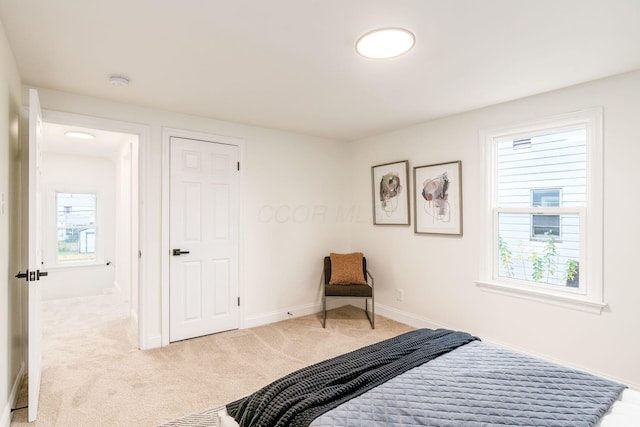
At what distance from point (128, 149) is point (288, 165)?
6.93 ft

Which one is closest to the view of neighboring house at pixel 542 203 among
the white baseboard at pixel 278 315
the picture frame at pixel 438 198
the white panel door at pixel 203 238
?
the picture frame at pixel 438 198

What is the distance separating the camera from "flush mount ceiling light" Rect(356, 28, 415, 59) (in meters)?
1.94

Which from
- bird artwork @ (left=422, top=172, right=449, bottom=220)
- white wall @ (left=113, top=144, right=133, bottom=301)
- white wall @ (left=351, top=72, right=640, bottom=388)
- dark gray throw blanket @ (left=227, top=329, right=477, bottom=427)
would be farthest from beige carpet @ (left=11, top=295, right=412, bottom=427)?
bird artwork @ (left=422, top=172, right=449, bottom=220)

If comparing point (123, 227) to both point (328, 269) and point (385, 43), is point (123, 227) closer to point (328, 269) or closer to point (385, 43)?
point (328, 269)

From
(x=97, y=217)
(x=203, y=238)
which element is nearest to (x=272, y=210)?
(x=203, y=238)

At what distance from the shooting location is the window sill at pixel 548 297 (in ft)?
8.66

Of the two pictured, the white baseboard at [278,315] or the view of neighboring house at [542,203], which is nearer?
the view of neighboring house at [542,203]

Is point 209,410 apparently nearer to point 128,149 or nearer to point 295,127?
point 295,127

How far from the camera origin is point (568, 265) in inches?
112

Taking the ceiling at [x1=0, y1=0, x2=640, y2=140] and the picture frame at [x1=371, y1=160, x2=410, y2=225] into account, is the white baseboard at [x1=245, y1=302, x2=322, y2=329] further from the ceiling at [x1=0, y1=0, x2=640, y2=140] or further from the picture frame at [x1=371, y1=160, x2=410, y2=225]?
the ceiling at [x1=0, y1=0, x2=640, y2=140]

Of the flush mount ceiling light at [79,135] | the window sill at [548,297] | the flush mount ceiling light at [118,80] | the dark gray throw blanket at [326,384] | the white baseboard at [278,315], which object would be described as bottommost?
the white baseboard at [278,315]

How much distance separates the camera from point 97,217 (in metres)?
5.86

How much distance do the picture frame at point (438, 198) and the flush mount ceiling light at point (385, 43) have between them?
5.81ft

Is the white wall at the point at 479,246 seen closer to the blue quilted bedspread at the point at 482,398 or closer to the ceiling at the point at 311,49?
the ceiling at the point at 311,49
